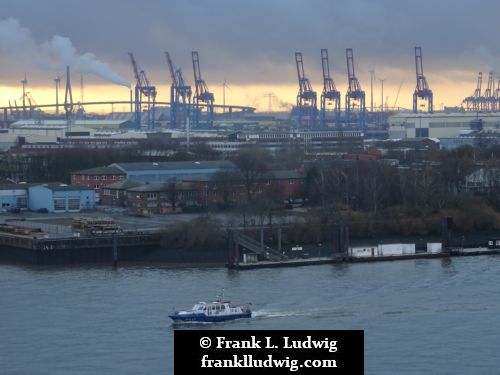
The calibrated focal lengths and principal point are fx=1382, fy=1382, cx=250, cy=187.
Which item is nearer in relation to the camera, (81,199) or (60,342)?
(60,342)

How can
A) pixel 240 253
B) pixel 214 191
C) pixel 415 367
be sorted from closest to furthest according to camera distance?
pixel 415 367
pixel 240 253
pixel 214 191

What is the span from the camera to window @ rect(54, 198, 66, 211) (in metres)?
16.2

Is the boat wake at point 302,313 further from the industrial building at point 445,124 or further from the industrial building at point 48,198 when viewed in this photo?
the industrial building at point 445,124

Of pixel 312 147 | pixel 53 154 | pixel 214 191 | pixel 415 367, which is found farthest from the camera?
pixel 312 147

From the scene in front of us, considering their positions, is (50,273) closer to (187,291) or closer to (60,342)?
(187,291)

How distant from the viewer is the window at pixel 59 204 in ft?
53.1

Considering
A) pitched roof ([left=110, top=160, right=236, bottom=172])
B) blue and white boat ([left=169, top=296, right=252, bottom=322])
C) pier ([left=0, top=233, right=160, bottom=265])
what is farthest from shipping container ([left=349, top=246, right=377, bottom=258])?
pitched roof ([left=110, top=160, right=236, bottom=172])

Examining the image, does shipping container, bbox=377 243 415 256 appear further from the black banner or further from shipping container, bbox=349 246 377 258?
the black banner

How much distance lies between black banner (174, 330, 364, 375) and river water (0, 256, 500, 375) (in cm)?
273

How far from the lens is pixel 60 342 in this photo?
27.5ft

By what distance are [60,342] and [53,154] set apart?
13.8 metres

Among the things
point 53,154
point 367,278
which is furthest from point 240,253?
point 53,154

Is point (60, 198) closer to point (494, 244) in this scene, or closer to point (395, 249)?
point (395, 249)

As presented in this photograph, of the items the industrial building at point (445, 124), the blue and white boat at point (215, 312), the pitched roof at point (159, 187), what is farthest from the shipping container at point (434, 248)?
the industrial building at point (445, 124)
